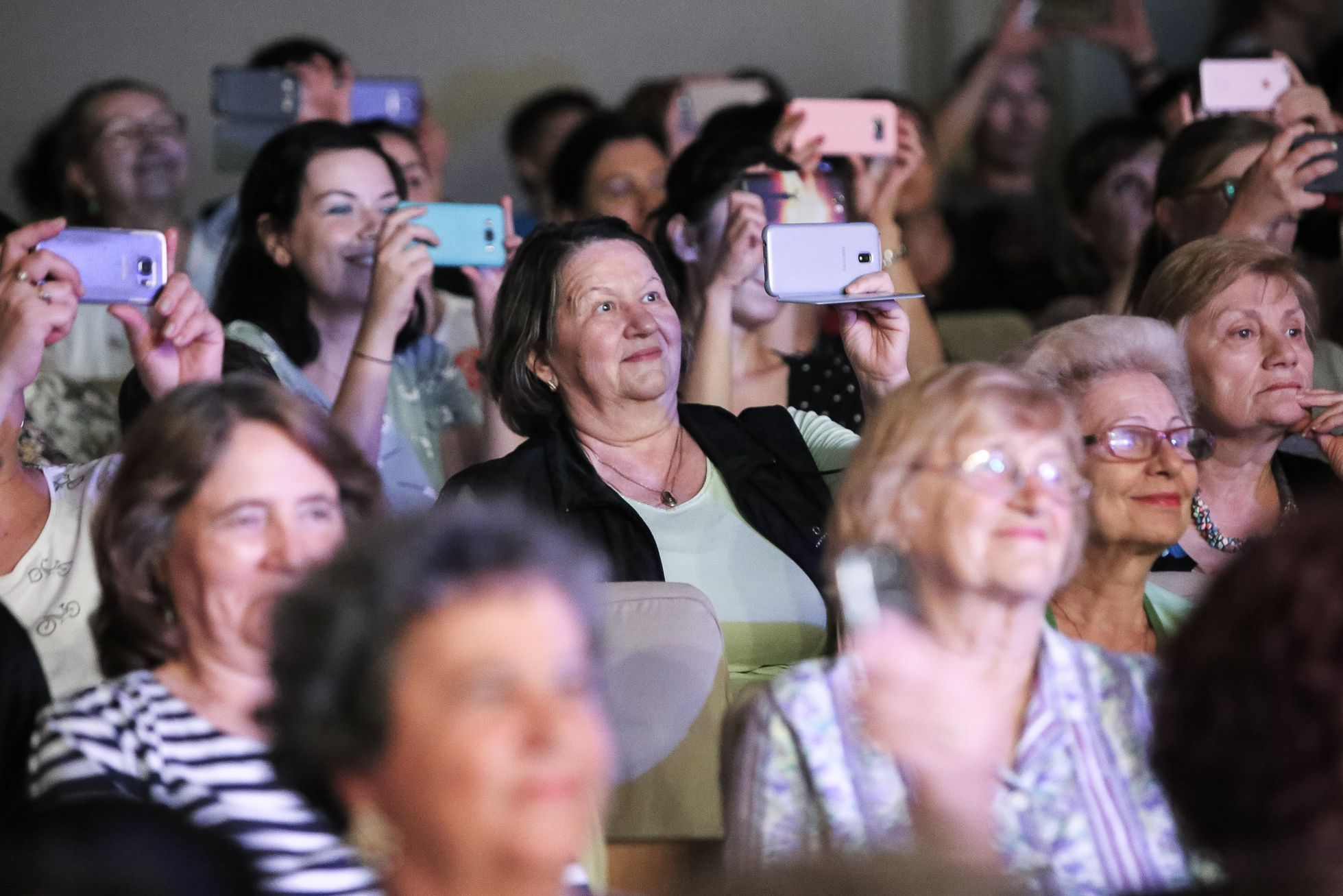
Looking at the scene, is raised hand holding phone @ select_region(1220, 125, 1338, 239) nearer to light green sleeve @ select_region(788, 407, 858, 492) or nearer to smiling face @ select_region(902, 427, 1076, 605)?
light green sleeve @ select_region(788, 407, 858, 492)

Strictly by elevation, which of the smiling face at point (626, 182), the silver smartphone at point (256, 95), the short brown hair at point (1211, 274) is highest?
the silver smartphone at point (256, 95)

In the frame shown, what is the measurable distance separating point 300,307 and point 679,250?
2.37 ft

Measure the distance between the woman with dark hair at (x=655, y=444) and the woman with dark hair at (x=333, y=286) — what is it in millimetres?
517

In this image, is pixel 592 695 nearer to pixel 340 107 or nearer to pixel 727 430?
pixel 727 430

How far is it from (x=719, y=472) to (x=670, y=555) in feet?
0.63

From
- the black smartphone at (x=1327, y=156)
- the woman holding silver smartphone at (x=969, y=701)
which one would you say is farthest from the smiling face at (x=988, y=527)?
the black smartphone at (x=1327, y=156)

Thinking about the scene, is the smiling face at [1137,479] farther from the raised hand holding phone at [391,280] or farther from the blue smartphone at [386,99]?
the blue smartphone at [386,99]

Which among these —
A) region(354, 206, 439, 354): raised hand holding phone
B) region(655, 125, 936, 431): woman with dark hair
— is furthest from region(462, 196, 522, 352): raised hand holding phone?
region(655, 125, 936, 431): woman with dark hair

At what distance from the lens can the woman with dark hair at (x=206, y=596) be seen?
1.48 metres

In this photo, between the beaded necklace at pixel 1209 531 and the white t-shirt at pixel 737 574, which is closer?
the white t-shirt at pixel 737 574

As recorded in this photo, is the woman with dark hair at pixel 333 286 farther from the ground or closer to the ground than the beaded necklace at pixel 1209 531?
farther from the ground

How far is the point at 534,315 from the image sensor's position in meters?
2.44

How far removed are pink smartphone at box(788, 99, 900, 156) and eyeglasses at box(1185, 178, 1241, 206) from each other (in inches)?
23.8

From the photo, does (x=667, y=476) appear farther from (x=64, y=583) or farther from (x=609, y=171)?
(x=609, y=171)
